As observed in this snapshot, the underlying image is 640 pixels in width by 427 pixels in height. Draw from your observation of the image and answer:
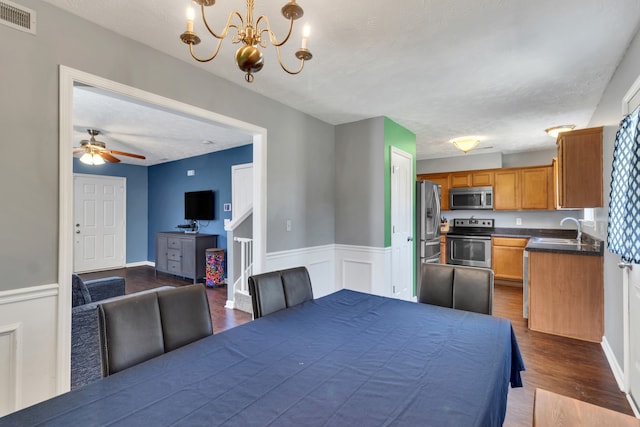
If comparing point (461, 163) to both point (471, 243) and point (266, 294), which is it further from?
point (266, 294)

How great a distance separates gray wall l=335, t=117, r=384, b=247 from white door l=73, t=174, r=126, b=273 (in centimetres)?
539

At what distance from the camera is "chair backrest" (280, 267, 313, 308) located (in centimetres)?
184

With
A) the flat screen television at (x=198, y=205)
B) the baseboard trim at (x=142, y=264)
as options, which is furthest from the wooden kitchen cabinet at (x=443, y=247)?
the baseboard trim at (x=142, y=264)

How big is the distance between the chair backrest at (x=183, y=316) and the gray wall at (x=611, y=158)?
2.88 metres

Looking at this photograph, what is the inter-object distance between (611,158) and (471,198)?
333 cm

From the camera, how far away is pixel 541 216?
5445 mm

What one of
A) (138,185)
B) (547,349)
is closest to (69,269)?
(547,349)

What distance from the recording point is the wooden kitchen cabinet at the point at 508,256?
16.7 feet

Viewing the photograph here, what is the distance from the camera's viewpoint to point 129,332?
3.90 feet

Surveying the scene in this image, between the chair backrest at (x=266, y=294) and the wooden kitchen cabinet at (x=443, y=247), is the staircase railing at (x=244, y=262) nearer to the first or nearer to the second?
the chair backrest at (x=266, y=294)

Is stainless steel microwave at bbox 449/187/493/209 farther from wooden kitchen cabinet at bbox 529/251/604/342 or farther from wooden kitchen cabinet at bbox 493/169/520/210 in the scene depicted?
A: wooden kitchen cabinet at bbox 529/251/604/342

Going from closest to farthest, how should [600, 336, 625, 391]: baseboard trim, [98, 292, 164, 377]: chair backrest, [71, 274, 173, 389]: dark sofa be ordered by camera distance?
[98, 292, 164, 377]: chair backrest < [71, 274, 173, 389]: dark sofa < [600, 336, 625, 391]: baseboard trim

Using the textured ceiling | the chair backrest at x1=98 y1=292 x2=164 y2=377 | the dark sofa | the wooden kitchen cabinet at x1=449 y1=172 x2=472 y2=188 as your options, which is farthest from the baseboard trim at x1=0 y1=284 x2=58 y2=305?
the wooden kitchen cabinet at x1=449 y1=172 x2=472 y2=188

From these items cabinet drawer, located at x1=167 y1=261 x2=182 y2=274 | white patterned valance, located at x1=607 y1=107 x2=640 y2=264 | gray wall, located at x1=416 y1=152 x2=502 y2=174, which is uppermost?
gray wall, located at x1=416 y1=152 x2=502 y2=174
